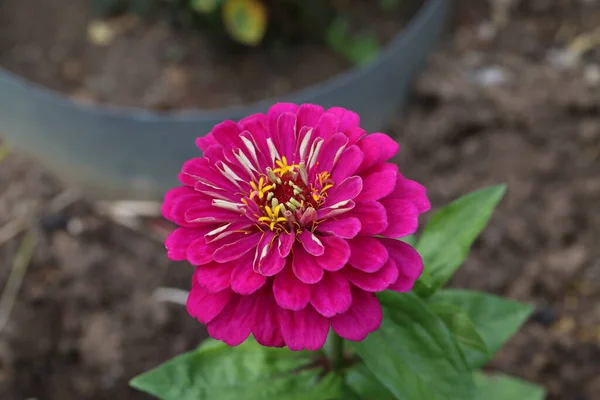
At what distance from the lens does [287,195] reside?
0.79 m

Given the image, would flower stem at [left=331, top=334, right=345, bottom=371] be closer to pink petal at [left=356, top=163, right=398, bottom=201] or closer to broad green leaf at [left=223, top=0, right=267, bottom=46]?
pink petal at [left=356, top=163, right=398, bottom=201]

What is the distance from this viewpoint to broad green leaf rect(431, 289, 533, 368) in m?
1.01

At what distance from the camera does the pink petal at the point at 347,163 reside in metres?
0.74

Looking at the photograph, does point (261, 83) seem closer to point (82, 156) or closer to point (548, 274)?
point (82, 156)

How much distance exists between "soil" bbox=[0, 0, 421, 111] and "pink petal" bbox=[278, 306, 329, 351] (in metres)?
1.41

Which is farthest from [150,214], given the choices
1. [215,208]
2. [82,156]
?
[215,208]

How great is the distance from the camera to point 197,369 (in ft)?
2.96

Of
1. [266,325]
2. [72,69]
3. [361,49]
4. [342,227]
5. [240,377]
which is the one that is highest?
[342,227]

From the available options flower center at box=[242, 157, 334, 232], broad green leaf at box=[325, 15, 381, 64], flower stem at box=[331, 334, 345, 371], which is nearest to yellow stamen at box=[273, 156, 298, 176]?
flower center at box=[242, 157, 334, 232]

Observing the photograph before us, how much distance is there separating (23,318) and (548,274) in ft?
4.10

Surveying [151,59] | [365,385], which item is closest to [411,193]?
[365,385]

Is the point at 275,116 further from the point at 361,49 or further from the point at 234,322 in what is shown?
the point at 361,49

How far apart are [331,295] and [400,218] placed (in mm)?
116

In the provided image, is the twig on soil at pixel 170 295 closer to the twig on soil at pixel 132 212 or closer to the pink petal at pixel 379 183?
the twig on soil at pixel 132 212
